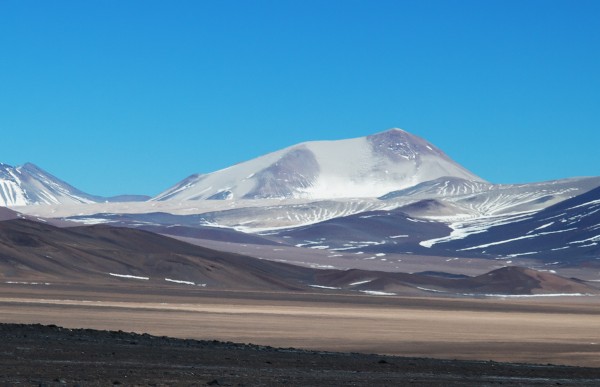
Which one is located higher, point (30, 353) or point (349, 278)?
point (349, 278)

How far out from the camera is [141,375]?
25.7 meters

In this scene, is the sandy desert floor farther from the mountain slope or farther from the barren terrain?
the mountain slope

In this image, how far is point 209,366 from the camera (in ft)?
95.1

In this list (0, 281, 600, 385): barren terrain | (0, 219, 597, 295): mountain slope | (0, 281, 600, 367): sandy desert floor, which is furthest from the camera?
(0, 219, 597, 295): mountain slope

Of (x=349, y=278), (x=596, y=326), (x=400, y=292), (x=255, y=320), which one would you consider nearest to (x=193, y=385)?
(x=255, y=320)

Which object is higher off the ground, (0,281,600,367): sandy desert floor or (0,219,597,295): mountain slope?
(0,219,597,295): mountain slope

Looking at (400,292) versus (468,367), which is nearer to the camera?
(468,367)

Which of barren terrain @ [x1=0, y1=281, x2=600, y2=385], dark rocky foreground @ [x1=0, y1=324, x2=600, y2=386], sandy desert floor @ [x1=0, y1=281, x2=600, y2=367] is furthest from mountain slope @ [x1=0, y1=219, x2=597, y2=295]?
dark rocky foreground @ [x1=0, y1=324, x2=600, y2=386]

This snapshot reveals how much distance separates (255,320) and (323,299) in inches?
1451

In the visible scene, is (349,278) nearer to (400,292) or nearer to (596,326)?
(400,292)

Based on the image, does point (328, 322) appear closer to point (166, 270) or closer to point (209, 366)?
point (209, 366)

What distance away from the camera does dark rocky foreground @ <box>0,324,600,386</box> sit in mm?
25297

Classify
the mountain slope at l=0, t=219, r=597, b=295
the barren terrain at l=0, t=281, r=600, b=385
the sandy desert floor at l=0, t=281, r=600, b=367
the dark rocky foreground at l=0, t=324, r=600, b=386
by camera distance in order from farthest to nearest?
the mountain slope at l=0, t=219, r=597, b=295, the sandy desert floor at l=0, t=281, r=600, b=367, the barren terrain at l=0, t=281, r=600, b=385, the dark rocky foreground at l=0, t=324, r=600, b=386

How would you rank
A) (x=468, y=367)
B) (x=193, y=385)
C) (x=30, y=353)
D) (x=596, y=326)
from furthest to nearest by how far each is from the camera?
(x=596, y=326) → (x=468, y=367) → (x=30, y=353) → (x=193, y=385)
